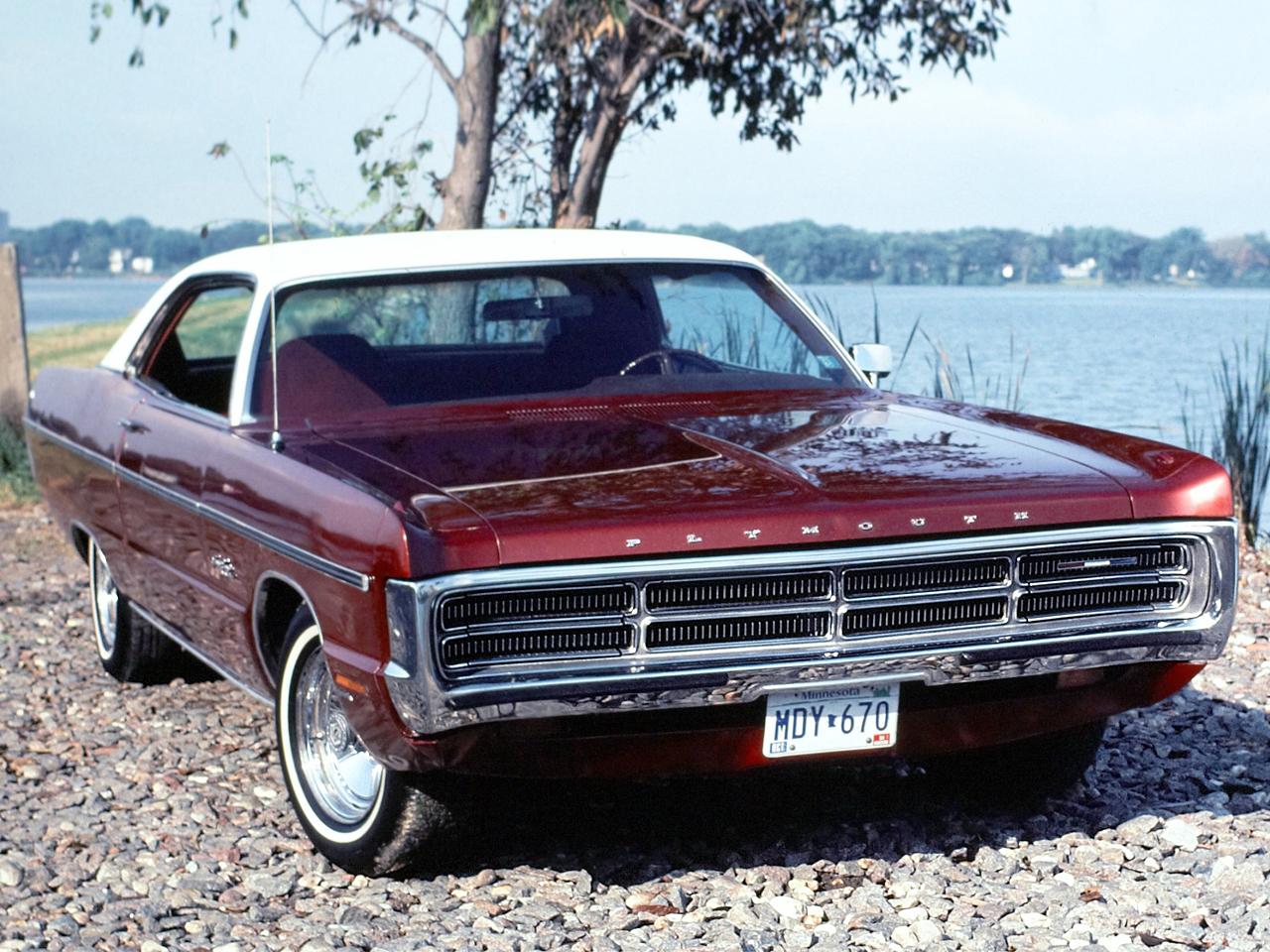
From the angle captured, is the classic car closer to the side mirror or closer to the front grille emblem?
the front grille emblem

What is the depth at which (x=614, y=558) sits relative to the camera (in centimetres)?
332

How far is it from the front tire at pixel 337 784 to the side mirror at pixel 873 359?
215 centimetres

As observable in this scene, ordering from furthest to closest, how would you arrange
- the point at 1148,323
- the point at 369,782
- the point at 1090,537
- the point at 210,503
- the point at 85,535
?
the point at 1148,323 < the point at 85,535 < the point at 210,503 < the point at 369,782 < the point at 1090,537

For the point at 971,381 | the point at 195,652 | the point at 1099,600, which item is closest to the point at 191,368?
the point at 195,652

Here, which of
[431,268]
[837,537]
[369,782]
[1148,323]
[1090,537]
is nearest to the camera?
[837,537]

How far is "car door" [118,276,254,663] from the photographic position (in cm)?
455

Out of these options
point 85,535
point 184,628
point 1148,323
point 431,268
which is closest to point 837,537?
point 431,268

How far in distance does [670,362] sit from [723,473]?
1.39 meters

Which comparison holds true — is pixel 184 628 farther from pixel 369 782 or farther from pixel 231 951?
pixel 231 951

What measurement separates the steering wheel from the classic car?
0.07ft

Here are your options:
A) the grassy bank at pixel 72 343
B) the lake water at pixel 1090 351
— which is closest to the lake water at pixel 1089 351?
the lake water at pixel 1090 351

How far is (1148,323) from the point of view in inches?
1593

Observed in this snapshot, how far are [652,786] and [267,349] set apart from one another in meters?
1.71

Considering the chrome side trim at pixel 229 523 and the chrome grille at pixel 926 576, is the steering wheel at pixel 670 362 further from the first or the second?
the chrome grille at pixel 926 576
